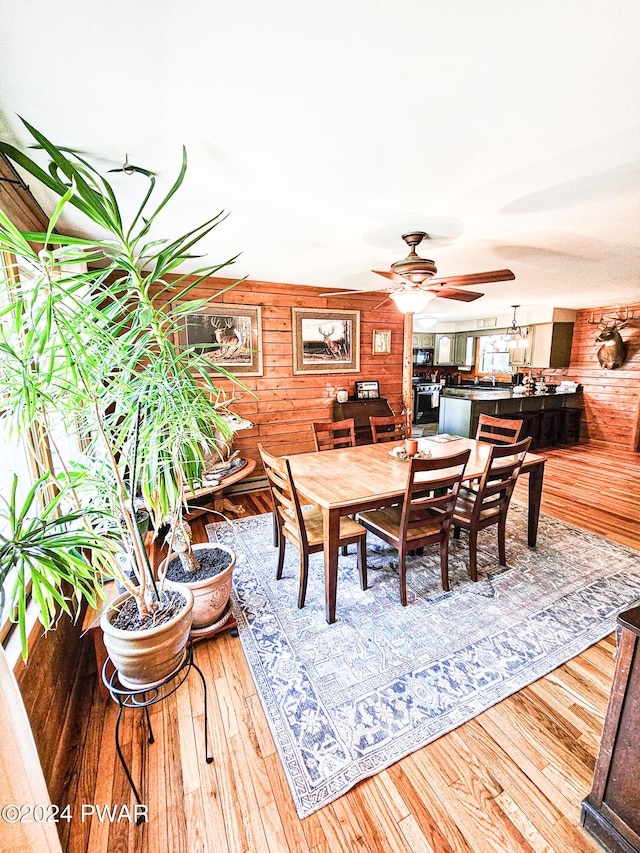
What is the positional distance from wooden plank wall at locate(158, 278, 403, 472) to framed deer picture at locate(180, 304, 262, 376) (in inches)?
3.2

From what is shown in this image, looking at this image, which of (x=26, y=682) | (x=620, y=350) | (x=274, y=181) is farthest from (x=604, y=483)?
(x=26, y=682)

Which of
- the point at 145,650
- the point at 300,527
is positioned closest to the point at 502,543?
the point at 300,527

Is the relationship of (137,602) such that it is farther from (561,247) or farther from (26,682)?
(561,247)

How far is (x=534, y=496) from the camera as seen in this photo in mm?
2955

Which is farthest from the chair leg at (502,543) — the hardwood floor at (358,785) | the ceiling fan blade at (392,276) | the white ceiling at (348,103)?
the white ceiling at (348,103)

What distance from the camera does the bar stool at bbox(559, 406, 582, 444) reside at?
680cm

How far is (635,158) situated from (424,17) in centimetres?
137

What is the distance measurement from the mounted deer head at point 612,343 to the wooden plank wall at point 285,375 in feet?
13.5

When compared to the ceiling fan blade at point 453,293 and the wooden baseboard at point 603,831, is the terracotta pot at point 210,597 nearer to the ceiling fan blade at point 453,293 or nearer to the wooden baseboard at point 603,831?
the wooden baseboard at point 603,831

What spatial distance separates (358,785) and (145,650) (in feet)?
3.15

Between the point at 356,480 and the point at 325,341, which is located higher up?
the point at 325,341

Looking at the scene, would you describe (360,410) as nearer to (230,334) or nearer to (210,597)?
(230,334)

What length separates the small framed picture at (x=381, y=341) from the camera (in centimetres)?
511

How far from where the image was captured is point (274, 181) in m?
1.90
